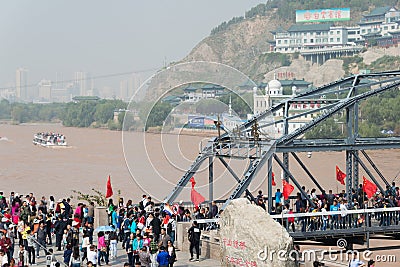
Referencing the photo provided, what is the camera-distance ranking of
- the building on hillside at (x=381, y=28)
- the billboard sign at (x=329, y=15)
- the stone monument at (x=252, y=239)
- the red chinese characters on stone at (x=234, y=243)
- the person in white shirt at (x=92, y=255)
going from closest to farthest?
the stone monument at (x=252, y=239), the red chinese characters on stone at (x=234, y=243), the person in white shirt at (x=92, y=255), the building on hillside at (x=381, y=28), the billboard sign at (x=329, y=15)

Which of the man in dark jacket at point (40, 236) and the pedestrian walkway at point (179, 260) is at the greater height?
the man in dark jacket at point (40, 236)

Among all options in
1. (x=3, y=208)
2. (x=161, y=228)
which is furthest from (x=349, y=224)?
(x=3, y=208)

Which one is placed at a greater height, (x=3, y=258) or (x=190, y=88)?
(x=190, y=88)

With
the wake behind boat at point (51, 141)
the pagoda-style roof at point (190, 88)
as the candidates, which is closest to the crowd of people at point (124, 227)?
the pagoda-style roof at point (190, 88)

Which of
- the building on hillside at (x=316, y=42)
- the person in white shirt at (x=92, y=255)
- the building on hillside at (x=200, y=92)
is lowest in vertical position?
the person in white shirt at (x=92, y=255)

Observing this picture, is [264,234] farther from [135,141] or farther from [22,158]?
[22,158]

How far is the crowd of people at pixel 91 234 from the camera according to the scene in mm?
14812

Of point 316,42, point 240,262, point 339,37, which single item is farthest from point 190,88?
point 316,42

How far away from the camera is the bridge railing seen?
17.7 meters

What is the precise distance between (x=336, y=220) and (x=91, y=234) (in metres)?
5.61

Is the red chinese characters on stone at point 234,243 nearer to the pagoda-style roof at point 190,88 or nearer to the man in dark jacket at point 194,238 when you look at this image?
the man in dark jacket at point 194,238

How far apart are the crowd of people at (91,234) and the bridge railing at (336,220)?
1.19 m

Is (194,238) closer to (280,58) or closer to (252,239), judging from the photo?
(252,239)

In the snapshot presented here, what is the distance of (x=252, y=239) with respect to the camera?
488 inches
